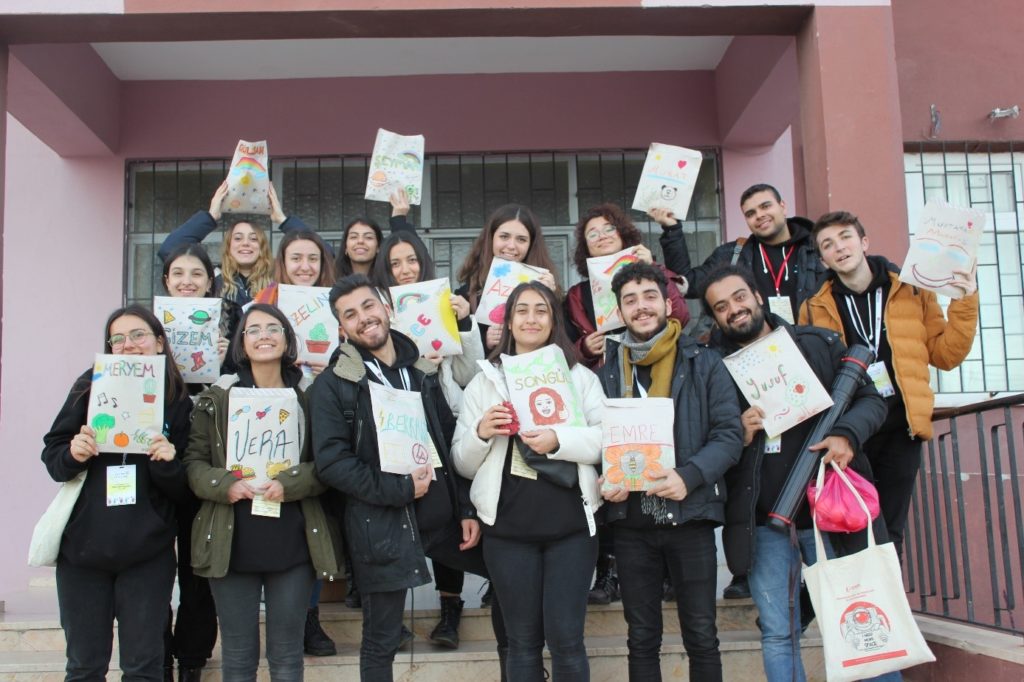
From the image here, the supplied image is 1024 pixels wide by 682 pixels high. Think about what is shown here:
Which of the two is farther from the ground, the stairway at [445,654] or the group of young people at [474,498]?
the group of young people at [474,498]

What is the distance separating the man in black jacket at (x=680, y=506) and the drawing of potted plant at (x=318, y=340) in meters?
1.32

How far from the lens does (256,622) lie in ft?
12.0

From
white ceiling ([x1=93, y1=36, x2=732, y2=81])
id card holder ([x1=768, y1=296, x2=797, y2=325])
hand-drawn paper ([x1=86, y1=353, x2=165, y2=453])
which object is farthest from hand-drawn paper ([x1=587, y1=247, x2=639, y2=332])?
white ceiling ([x1=93, y1=36, x2=732, y2=81])

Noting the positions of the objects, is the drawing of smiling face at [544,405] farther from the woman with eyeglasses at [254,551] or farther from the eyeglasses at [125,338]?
the eyeglasses at [125,338]

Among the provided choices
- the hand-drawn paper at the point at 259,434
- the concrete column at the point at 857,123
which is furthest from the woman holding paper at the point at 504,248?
the concrete column at the point at 857,123

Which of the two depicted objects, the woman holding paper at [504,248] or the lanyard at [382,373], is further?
the woman holding paper at [504,248]

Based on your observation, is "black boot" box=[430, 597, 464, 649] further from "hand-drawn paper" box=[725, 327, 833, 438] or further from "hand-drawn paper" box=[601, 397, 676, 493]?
"hand-drawn paper" box=[725, 327, 833, 438]

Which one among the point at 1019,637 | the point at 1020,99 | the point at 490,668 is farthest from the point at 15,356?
the point at 1020,99

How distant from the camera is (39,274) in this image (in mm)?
6992

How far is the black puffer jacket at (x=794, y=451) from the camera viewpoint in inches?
145

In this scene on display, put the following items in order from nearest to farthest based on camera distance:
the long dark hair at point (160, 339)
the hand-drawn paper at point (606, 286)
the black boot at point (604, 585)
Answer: the long dark hair at point (160, 339) → the hand-drawn paper at point (606, 286) → the black boot at point (604, 585)

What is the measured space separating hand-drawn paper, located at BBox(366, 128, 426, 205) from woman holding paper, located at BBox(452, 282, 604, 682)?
1838mm

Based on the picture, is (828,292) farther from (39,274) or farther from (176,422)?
(39,274)

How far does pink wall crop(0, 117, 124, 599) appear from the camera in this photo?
6848 mm
